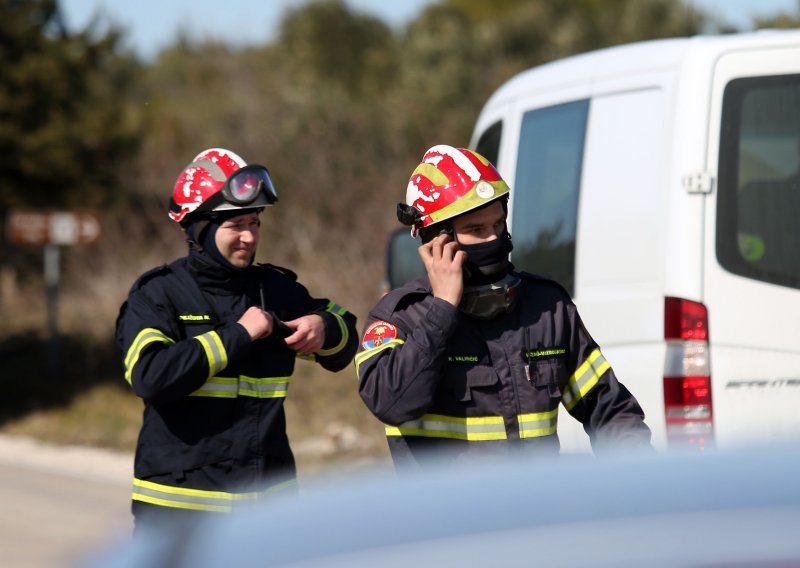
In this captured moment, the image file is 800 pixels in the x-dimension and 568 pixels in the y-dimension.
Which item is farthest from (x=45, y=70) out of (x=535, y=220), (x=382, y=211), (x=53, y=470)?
(x=535, y=220)

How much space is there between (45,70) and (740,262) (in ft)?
51.7

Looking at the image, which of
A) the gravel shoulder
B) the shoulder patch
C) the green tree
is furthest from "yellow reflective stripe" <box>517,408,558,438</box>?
the green tree

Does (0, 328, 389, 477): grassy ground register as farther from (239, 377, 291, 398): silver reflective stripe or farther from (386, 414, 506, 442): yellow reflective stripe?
(386, 414, 506, 442): yellow reflective stripe

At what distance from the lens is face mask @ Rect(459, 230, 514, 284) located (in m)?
3.53

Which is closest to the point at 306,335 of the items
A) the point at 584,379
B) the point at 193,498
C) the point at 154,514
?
the point at 193,498

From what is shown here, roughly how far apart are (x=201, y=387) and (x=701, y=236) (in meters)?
1.76

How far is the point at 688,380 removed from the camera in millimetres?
4594

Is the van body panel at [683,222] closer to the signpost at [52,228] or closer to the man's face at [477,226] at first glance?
the man's face at [477,226]

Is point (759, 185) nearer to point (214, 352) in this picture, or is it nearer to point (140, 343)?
point (214, 352)

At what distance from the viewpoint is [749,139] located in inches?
185

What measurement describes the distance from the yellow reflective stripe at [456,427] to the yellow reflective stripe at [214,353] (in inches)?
29.3

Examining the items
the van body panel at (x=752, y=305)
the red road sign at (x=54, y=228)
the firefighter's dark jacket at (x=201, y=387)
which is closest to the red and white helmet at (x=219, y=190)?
the firefighter's dark jacket at (x=201, y=387)

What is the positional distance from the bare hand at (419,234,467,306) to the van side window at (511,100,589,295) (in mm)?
1788

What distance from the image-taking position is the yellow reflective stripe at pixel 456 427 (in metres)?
3.40
